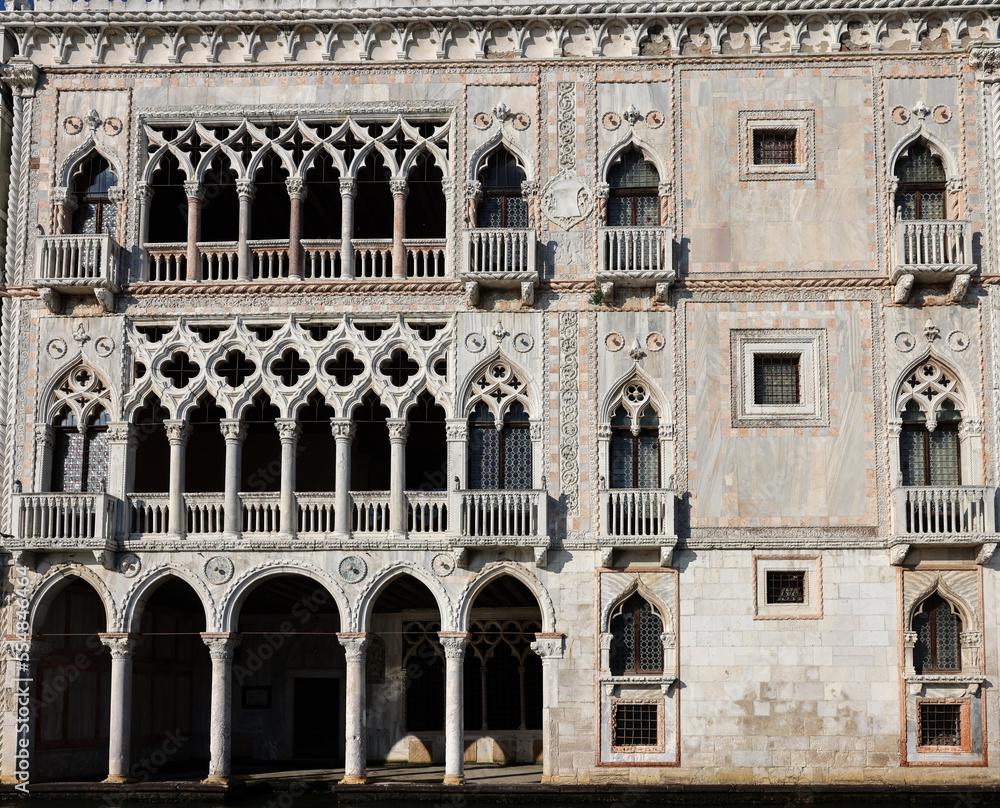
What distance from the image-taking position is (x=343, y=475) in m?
23.6

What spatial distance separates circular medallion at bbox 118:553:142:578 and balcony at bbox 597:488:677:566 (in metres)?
8.82

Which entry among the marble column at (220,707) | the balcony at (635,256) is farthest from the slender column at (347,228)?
the marble column at (220,707)

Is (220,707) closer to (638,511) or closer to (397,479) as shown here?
(397,479)

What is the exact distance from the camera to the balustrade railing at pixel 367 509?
23656 mm

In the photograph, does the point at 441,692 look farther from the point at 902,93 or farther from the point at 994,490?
the point at 902,93

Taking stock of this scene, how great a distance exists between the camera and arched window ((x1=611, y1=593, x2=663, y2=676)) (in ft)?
75.1

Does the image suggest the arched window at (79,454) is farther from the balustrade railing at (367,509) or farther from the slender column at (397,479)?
the slender column at (397,479)

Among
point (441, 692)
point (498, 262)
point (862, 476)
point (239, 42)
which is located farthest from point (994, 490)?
point (239, 42)

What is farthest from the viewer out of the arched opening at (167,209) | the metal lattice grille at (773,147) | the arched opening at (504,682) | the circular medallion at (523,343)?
the arched opening at (504,682)

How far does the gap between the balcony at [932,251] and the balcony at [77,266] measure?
15.0 meters

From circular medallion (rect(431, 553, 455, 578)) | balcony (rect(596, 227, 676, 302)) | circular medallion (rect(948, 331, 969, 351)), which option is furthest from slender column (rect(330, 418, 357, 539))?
circular medallion (rect(948, 331, 969, 351))

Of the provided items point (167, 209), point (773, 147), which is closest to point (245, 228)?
point (167, 209)

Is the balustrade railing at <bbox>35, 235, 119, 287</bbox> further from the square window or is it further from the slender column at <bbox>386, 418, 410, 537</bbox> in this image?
the square window

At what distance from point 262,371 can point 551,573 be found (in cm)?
684
